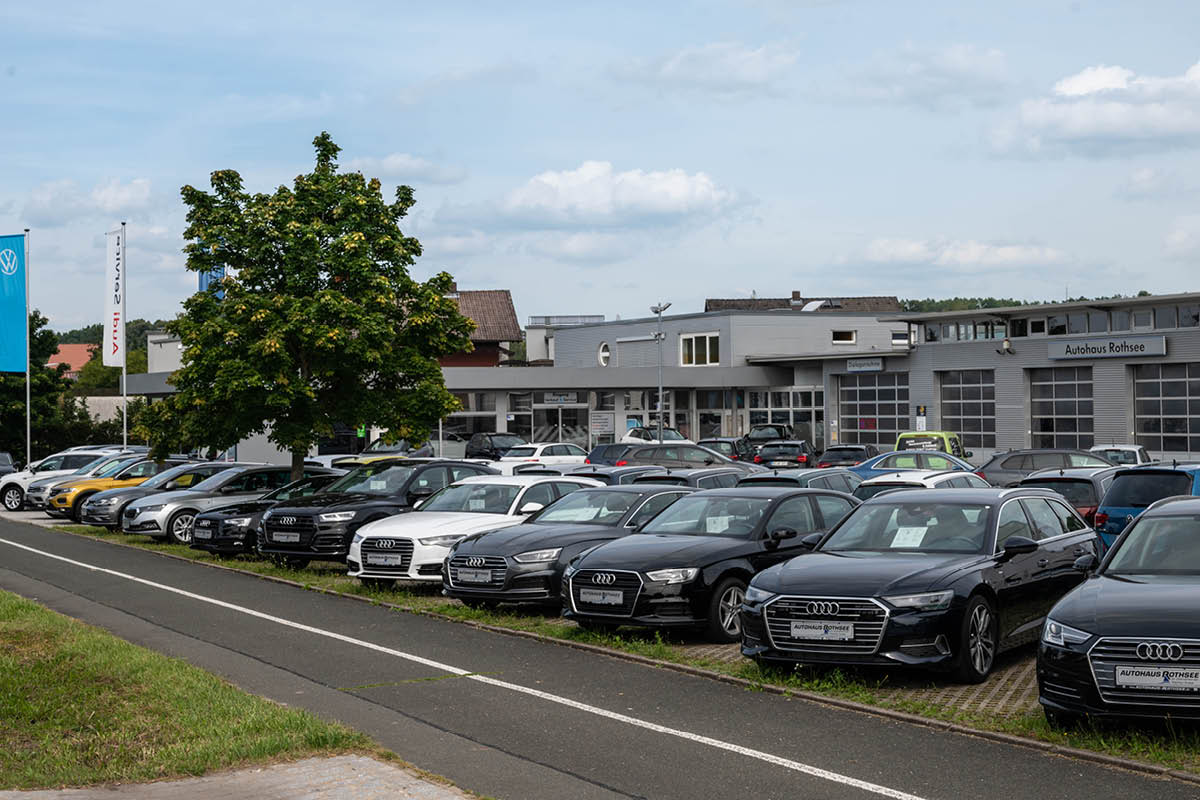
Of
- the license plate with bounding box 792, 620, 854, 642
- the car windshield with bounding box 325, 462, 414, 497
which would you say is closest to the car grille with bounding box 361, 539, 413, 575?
the car windshield with bounding box 325, 462, 414, 497

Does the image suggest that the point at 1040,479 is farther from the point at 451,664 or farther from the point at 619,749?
the point at 619,749

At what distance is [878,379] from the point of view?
183ft

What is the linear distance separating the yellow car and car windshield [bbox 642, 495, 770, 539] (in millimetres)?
22158

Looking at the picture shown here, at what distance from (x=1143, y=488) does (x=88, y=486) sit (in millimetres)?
26614

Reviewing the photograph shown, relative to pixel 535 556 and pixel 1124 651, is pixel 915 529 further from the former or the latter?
pixel 535 556

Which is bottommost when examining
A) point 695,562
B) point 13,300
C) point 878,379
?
point 695,562

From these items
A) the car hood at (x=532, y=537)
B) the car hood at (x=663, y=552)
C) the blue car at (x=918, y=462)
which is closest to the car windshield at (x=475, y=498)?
the car hood at (x=532, y=537)

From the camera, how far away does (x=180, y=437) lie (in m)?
25.8

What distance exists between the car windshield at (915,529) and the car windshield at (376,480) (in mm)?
10304

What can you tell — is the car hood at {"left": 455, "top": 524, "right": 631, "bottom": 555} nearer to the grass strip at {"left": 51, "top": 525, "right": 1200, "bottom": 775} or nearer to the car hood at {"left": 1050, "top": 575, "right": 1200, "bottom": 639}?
the grass strip at {"left": 51, "top": 525, "right": 1200, "bottom": 775}

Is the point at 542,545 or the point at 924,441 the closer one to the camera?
the point at 542,545

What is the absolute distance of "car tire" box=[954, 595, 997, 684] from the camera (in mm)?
9891

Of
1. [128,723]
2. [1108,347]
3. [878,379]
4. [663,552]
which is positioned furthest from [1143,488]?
[878,379]

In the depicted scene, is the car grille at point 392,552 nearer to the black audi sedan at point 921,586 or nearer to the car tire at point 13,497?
the black audi sedan at point 921,586
